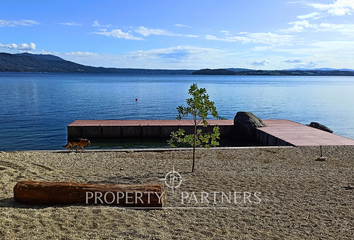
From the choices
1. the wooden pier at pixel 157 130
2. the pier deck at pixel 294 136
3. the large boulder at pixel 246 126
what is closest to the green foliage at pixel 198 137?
the pier deck at pixel 294 136

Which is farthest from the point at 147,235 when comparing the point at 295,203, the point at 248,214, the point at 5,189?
the point at 5,189

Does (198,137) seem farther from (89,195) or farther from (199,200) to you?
(89,195)

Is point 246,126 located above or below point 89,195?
below

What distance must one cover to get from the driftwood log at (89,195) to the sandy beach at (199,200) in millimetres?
189

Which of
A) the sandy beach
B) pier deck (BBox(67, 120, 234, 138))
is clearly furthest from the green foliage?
pier deck (BBox(67, 120, 234, 138))

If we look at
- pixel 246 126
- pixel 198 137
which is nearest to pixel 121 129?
pixel 246 126

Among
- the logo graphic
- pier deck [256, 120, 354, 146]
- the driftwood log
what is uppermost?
the driftwood log

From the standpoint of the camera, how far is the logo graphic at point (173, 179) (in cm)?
795

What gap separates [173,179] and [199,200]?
1721 millimetres

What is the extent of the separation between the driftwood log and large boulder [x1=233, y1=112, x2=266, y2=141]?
50.4 ft

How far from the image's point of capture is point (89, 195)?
6207mm

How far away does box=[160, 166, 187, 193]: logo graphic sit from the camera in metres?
7.95

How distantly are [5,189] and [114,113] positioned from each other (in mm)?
28506

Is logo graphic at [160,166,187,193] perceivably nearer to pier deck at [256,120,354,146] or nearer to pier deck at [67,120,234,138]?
pier deck at [256,120,354,146]
